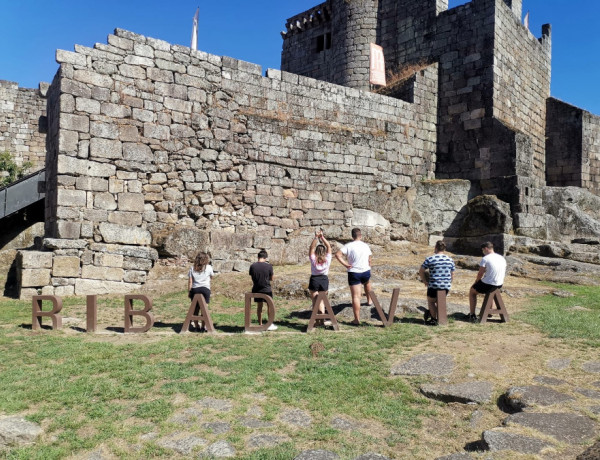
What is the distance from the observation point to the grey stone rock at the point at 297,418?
4.56 m

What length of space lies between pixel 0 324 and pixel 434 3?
15.7m

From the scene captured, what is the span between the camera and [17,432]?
4.25 m

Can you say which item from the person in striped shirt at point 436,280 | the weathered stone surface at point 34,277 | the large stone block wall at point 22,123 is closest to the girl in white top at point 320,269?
the person in striped shirt at point 436,280

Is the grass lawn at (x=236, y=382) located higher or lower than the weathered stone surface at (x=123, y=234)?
lower

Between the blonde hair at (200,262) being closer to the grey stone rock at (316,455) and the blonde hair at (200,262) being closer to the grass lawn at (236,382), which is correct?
the grass lawn at (236,382)

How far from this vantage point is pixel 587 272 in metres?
12.2

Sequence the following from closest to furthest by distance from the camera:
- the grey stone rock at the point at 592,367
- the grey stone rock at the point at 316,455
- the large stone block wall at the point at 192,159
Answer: the grey stone rock at the point at 316,455 → the grey stone rock at the point at 592,367 → the large stone block wall at the point at 192,159

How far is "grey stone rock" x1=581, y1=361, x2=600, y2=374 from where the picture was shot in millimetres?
5534

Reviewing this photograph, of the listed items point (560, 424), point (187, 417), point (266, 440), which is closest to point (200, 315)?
point (187, 417)

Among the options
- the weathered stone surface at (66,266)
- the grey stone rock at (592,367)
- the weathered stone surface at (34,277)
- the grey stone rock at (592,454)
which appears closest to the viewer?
the grey stone rock at (592,454)

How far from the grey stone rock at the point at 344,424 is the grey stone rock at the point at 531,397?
1.45 m

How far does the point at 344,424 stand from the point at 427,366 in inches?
66.0

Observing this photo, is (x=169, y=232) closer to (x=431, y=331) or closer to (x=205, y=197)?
(x=205, y=197)

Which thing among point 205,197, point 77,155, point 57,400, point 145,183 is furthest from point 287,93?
point 57,400
